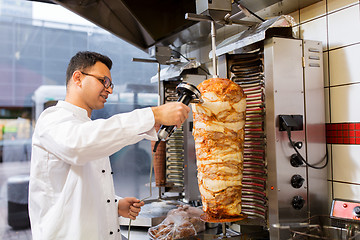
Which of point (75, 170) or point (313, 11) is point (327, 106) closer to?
point (313, 11)

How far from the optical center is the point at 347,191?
5.66ft

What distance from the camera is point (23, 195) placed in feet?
11.6

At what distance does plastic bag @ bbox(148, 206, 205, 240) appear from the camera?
Answer: 204 cm

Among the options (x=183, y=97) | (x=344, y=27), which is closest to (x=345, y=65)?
(x=344, y=27)

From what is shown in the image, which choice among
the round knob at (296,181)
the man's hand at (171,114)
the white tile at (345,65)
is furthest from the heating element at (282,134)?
the man's hand at (171,114)

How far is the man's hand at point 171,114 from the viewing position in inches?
53.4

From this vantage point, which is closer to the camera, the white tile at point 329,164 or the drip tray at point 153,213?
the white tile at point 329,164

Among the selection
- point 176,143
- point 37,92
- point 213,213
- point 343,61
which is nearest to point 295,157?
point 213,213

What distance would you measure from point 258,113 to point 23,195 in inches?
118

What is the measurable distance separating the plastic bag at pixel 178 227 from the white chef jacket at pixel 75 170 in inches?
18.0

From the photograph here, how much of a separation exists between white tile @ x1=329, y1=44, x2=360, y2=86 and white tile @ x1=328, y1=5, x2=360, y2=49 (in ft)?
0.13

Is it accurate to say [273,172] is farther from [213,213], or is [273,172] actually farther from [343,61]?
[343,61]

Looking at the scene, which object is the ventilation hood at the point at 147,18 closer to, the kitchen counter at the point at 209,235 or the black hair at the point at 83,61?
the black hair at the point at 83,61

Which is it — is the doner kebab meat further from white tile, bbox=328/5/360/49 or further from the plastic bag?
white tile, bbox=328/5/360/49
